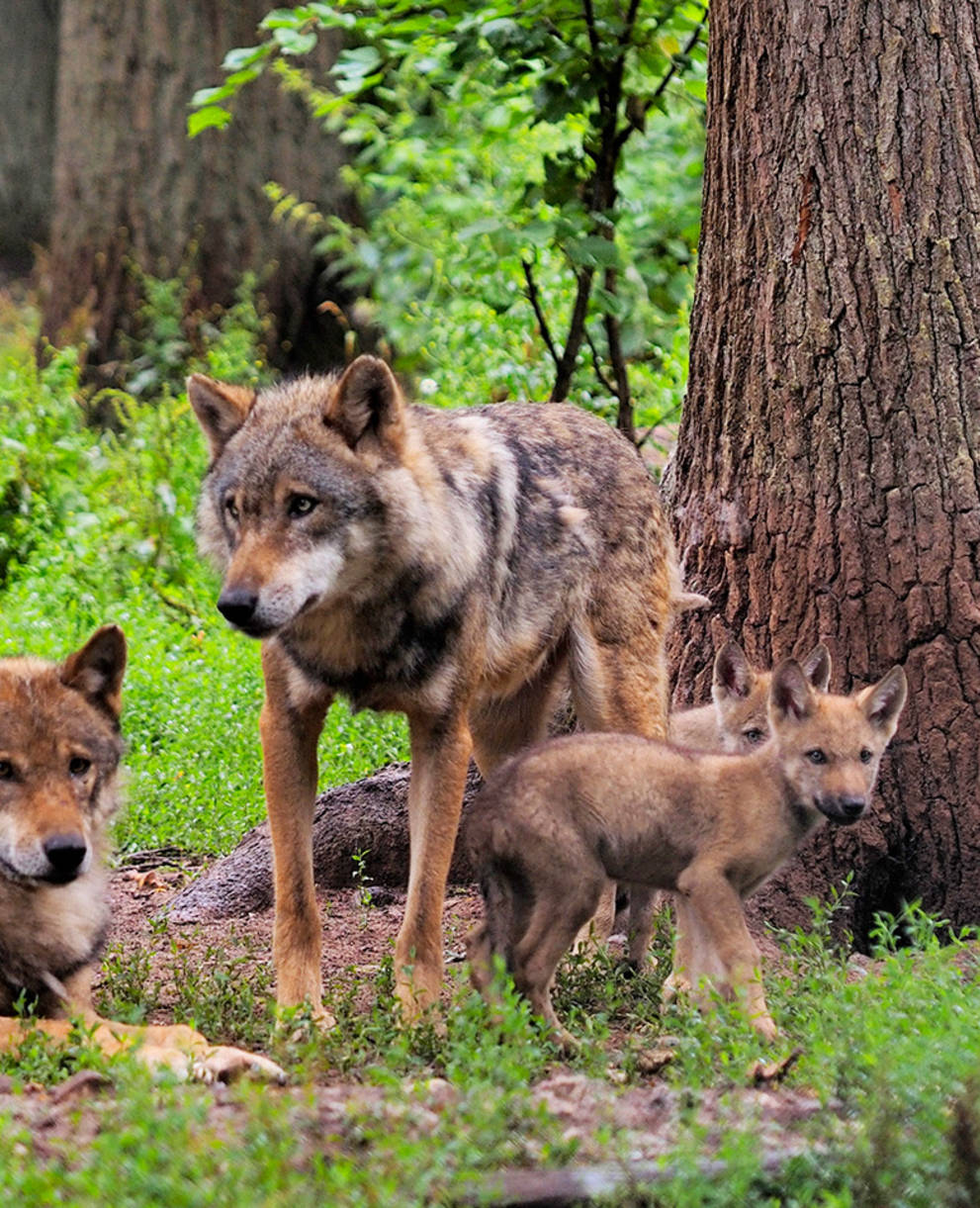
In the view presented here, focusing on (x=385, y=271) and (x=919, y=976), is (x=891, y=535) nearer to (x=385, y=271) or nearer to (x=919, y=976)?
(x=919, y=976)

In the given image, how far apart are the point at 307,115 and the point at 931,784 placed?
10614mm

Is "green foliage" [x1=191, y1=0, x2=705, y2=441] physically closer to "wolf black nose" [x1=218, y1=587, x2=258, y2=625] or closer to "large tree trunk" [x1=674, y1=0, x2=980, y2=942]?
"large tree trunk" [x1=674, y1=0, x2=980, y2=942]

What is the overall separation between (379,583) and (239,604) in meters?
0.63

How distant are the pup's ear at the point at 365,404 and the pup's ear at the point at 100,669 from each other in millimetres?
1018

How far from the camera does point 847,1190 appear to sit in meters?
3.17

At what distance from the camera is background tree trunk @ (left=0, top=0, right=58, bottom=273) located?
763 inches

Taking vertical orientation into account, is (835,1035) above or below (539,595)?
below

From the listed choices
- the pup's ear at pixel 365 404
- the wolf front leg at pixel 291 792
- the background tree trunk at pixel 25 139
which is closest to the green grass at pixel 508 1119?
the wolf front leg at pixel 291 792

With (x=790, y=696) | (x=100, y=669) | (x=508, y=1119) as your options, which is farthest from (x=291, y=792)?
(x=508, y=1119)

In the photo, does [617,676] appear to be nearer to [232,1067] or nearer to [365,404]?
[365,404]

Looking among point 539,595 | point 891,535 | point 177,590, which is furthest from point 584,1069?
point 177,590

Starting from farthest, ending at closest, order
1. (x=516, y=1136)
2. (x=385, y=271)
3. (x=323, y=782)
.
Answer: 1. (x=385, y=271)
2. (x=323, y=782)
3. (x=516, y=1136)

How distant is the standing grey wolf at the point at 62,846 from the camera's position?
4531 mm

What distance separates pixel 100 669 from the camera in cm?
511
